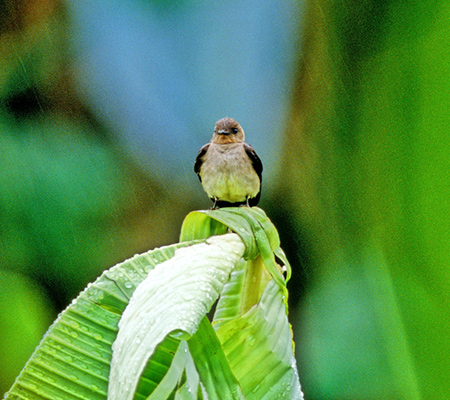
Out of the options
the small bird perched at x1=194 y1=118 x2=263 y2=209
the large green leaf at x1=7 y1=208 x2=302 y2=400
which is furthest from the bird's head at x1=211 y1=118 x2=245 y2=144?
the large green leaf at x1=7 y1=208 x2=302 y2=400

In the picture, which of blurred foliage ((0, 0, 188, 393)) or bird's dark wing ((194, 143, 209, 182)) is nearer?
blurred foliage ((0, 0, 188, 393))

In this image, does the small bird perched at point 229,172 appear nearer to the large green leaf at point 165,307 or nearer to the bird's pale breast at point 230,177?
the bird's pale breast at point 230,177

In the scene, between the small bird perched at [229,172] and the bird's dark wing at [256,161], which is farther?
the bird's dark wing at [256,161]

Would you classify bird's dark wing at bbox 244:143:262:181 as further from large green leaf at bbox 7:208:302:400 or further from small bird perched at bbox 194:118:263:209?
large green leaf at bbox 7:208:302:400

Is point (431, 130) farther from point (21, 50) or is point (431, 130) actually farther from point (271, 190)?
point (21, 50)

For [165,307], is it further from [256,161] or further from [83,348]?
[256,161]

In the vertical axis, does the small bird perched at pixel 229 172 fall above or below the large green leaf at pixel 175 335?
below

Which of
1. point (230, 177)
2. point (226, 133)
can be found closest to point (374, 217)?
point (230, 177)

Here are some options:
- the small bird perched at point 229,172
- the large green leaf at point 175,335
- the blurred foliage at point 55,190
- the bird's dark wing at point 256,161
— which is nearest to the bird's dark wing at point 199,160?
the small bird perched at point 229,172
